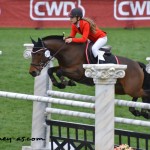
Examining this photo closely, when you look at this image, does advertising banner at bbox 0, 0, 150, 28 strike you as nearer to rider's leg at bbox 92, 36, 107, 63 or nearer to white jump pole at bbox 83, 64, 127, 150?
rider's leg at bbox 92, 36, 107, 63

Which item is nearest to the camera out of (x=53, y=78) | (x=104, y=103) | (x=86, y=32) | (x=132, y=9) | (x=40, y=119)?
(x=104, y=103)

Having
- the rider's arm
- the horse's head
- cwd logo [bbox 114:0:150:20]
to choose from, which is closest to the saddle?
the rider's arm

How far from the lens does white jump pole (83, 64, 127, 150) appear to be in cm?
638

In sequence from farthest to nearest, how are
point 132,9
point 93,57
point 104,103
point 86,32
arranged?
point 132,9
point 93,57
point 86,32
point 104,103

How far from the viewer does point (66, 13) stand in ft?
85.7

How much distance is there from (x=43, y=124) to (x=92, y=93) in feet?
18.3

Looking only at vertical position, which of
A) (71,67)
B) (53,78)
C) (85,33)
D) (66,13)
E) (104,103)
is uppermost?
(66,13)

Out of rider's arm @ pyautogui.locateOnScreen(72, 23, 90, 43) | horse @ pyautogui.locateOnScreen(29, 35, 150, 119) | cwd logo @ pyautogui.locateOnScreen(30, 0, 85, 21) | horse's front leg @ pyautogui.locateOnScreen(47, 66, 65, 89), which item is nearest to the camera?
horse's front leg @ pyautogui.locateOnScreen(47, 66, 65, 89)

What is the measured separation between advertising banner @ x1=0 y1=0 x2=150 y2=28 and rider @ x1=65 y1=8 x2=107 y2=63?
15.8m

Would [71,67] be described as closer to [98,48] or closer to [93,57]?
[93,57]

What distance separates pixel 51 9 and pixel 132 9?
122 inches

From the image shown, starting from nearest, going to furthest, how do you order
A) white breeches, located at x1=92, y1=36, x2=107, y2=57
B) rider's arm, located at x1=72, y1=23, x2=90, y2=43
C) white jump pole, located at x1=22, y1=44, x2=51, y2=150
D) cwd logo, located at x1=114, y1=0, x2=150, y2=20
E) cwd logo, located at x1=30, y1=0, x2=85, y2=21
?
white jump pole, located at x1=22, y1=44, x2=51, y2=150 → rider's arm, located at x1=72, y1=23, x2=90, y2=43 → white breeches, located at x1=92, y1=36, x2=107, y2=57 → cwd logo, located at x1=114, y1=0, x2=150, y2=20 → cwd logo, located at x1=30, y1=0, x2=85, y2=21

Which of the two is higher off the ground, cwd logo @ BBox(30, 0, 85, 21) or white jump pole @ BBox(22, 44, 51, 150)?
cwd logo @ BBox(30, 0, 85, 21)

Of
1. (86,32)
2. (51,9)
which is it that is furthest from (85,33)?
(51,9)
